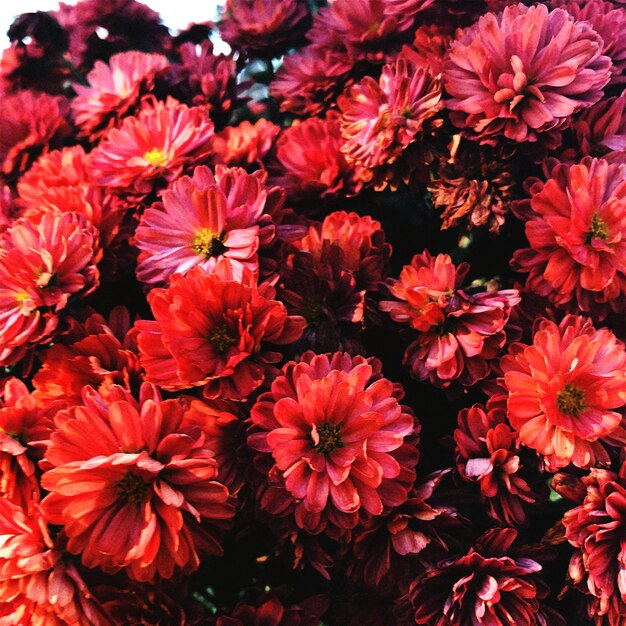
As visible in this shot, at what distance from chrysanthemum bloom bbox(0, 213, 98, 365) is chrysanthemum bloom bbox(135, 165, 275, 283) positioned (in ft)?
0.19

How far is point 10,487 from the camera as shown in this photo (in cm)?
58

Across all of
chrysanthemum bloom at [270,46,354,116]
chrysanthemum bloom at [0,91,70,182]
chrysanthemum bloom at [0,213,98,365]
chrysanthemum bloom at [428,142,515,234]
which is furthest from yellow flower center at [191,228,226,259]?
chrysanthemum bloom at [0,91,70,182]

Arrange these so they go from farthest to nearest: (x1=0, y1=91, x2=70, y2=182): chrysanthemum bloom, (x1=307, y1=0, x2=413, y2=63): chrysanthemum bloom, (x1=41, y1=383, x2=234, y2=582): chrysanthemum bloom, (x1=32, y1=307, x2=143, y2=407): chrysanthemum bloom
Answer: (x1=0, y1=91, x2=70, y2=182): chrysanthemum bloom
(x1=307, y1=0, x2=413, y2=63): chrysanthemum bloom
(x1=32, y1=307, x2=143, y2=407): chrysanthemum bloom
(x1=41, y1=383, x2=234, y2=582): chrysanthemum bloom

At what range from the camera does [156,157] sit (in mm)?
739

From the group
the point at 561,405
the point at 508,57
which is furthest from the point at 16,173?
the point at 561,405

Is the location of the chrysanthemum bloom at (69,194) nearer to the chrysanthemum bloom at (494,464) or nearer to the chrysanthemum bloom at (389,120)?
the chrysanthemum bloom at (389,120)

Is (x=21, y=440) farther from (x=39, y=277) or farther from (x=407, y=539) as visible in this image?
(x=407, y=539)

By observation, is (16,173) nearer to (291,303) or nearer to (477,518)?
(291,303)

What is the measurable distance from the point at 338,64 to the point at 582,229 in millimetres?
391

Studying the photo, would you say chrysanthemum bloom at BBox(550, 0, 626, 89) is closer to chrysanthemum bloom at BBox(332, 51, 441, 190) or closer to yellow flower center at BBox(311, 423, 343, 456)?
chrysanthemum bloom at BBox(332, 51, 441, 190)

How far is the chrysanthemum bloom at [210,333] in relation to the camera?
1.85 feet

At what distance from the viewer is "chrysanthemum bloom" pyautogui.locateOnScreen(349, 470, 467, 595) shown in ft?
1.94

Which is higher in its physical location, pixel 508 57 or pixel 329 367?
pixel 508 57

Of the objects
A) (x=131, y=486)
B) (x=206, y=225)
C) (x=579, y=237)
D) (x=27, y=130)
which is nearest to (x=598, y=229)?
(x=579, y=237)
